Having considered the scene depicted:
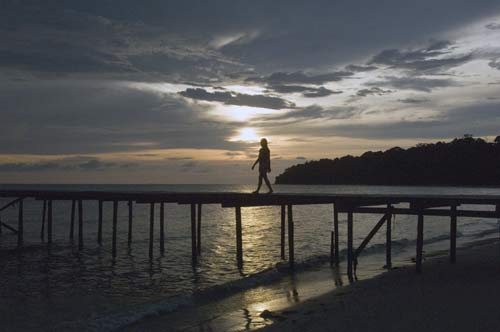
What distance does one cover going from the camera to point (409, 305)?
11.3 meters

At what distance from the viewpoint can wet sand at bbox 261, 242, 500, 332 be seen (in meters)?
9.73

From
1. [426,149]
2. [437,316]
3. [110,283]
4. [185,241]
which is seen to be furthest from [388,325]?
[426,149]

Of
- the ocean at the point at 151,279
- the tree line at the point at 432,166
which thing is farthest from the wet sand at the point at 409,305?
the tree line at the point at 432,166

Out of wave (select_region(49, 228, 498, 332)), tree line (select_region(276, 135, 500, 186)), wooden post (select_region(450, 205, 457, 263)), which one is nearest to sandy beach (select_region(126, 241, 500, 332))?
wave (select_region(49, 228, 498, 332))

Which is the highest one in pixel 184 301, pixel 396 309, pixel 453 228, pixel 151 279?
pixel 453 228

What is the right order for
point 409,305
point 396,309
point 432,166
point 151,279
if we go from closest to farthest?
point 396,309 < point 409,305 < point 151,279 < point 432,166

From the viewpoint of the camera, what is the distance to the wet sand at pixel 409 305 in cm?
973

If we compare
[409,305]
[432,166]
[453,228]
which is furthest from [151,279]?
[432,166]

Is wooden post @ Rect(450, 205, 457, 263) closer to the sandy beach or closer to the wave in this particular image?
the sandy beach

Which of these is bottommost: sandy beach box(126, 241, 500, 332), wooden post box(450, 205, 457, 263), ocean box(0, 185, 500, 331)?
ocean box(0, 185, 500, 331)

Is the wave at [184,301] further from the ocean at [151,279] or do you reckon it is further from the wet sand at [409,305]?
the wet sand at [409,305]

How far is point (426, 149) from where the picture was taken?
152 m

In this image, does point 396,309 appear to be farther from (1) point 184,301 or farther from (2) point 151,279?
(2) point 151,279

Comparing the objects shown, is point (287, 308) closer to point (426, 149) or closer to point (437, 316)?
point (437, 316)
